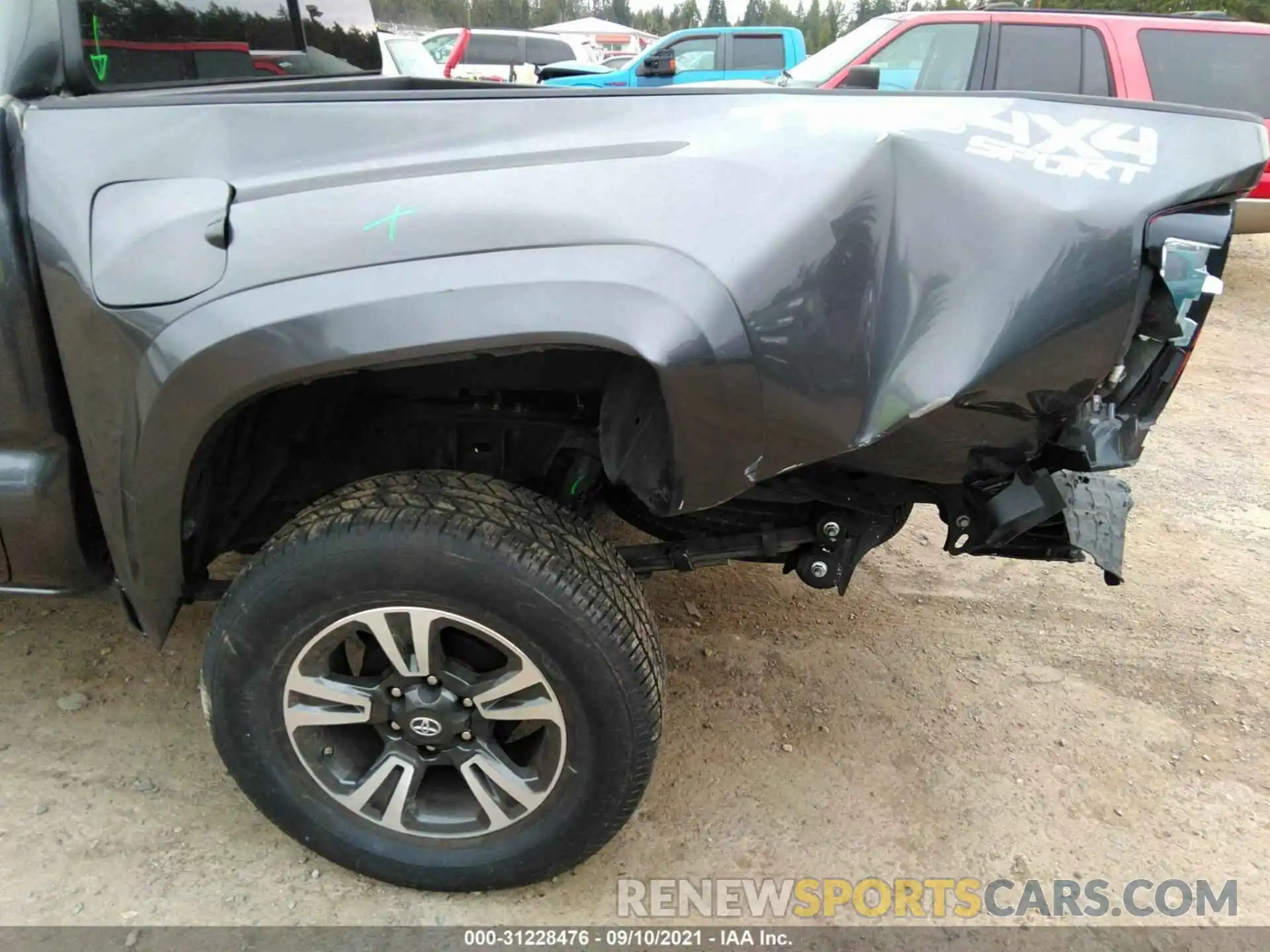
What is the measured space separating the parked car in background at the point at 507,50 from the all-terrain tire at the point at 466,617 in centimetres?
1552

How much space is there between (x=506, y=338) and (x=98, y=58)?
1.24 metres

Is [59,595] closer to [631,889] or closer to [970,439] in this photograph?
[631,889]

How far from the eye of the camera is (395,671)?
6.22ft

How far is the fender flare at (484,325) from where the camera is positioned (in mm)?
1509

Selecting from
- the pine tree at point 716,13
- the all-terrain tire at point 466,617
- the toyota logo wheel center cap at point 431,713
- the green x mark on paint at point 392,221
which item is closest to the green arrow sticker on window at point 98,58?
the green x mark on paint at point 392,221

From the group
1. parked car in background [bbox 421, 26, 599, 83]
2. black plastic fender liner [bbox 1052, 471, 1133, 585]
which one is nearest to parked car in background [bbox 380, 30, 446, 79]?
black plastic fender liner [bbox 1052, 471, 1133, 585]

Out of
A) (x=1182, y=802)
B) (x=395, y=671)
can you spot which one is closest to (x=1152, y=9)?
(x=1182, y=802)

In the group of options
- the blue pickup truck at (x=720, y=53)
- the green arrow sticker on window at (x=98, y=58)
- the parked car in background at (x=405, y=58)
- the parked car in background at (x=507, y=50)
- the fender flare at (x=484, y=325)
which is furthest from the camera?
the parked car in background at (x=507, y=50)

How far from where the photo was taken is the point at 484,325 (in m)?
1.51

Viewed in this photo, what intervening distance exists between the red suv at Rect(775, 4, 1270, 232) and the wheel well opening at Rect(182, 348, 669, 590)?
19.6 feet

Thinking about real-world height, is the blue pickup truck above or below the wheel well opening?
above

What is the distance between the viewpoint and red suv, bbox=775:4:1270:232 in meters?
6.88

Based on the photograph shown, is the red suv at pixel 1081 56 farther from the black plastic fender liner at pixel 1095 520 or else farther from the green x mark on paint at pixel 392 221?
the green x mark on paint at pixel 392 221

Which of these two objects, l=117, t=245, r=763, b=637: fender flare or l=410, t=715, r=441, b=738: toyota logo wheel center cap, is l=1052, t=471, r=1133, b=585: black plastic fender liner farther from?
l=410, t=715, r=441, b=738: toyota logo wheel center cap
